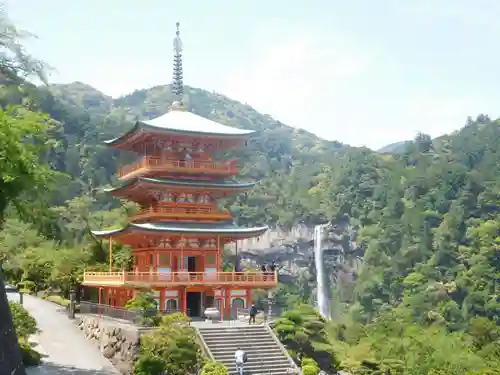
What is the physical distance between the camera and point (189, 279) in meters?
31.0

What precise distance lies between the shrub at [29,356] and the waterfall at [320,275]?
4940 centimetres

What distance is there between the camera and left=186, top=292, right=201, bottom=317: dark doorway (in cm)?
3278

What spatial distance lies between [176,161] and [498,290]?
4366 cm

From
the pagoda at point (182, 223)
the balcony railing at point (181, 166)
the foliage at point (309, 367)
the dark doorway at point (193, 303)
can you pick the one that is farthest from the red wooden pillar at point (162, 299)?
the foliage at point (309, 367)

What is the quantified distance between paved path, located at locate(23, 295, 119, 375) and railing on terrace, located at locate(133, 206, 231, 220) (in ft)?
21.7

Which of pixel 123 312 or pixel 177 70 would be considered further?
pixel 177 70

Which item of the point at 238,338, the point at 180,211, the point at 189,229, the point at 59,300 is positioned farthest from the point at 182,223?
the point at 59,300

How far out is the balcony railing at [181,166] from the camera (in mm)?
33000

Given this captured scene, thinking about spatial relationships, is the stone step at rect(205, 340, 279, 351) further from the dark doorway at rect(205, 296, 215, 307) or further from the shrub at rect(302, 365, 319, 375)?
the dark doorway at rect(205, 296, 215, 307)

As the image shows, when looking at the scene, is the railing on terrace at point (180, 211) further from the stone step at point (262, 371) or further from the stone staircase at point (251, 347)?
the stone step at point (262, 371)

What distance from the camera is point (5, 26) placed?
16969 mm

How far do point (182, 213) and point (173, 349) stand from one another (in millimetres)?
9964

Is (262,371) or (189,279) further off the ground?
(189,279)

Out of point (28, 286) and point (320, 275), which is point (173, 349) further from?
point (320, 275)
